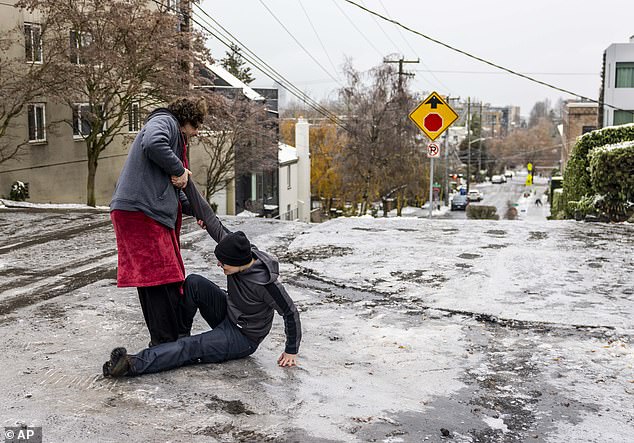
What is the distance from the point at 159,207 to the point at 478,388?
226 cm

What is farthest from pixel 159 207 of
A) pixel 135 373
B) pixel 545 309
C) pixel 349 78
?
pixel 349 78

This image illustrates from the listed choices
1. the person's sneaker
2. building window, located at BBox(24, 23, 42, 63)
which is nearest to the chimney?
building window, located at BBox(24, 23, 42, 63)

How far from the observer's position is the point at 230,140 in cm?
3144

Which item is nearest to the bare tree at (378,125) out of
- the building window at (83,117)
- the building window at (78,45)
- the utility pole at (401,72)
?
the utility pole at (401,72)

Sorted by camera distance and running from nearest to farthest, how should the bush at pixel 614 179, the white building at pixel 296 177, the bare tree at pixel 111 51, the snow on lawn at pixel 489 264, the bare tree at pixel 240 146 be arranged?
the snow on lawn at pixel 489 264
the bush at pixel 614 179
the bare tree at pixel 111 51
the bare tree at pixel 240 146
the white building at pixel 296 177

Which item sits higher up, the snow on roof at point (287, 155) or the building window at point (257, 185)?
the snow on roof at point (287, 155)

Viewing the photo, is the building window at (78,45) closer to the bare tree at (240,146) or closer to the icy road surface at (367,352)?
the bare tree at (240,146)

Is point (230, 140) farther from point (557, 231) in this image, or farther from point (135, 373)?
point (135, 373)

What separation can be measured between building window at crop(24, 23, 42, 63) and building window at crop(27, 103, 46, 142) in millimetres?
1239

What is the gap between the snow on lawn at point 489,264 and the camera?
702cm

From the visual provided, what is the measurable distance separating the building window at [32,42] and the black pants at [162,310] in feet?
55.3

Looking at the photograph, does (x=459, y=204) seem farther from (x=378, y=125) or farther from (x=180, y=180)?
(x=180, y=180)

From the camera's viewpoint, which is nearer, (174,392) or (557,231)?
(174,392)

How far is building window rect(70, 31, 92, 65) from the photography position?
19484 mm
